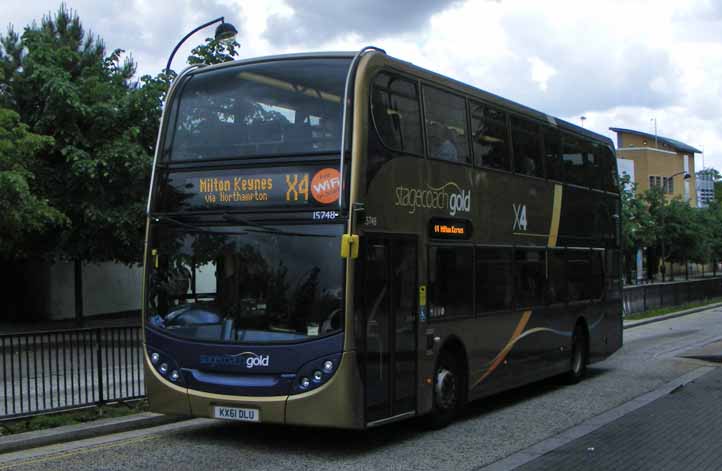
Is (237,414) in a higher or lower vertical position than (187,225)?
lower

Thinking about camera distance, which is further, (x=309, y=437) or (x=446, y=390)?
(x=446, y=390)

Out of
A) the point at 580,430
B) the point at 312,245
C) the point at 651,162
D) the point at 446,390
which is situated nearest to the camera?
the point at 312,245

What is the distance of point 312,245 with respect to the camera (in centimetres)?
894

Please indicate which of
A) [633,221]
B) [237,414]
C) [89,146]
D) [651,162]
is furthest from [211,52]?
[651,162]

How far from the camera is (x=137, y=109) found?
21.7 metres

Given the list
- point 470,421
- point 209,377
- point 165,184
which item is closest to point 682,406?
point 470,421

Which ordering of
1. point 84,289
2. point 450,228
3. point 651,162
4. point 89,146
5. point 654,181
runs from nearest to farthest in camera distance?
1. point 450,228
2. point 89,146
3. point 84,289
4. point 651,162
5. point 654,181

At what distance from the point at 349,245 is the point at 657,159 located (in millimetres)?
85029

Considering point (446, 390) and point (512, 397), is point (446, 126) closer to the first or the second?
point (446, 390)

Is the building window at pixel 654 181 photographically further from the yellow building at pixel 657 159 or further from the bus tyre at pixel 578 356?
the bus tyre at pixel 578 356

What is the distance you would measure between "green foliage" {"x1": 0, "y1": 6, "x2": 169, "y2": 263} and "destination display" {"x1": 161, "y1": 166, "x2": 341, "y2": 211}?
456 inches

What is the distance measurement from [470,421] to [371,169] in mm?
4094

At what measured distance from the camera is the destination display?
29.3ft

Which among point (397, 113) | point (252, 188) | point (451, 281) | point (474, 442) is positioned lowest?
point (474, 442)
